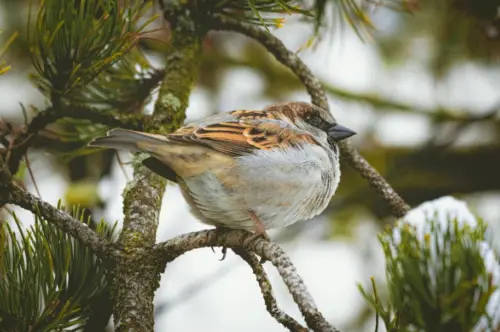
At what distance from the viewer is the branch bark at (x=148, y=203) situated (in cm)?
210

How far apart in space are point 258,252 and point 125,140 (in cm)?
56

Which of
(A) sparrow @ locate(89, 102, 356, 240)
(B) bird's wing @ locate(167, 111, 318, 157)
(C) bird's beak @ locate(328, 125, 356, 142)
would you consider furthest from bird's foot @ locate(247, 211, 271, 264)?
(C) bird's beak @ locate(328, 125, 356, 142)

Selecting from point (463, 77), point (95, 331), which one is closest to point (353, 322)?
point (463, 77)

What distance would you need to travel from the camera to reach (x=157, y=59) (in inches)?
187

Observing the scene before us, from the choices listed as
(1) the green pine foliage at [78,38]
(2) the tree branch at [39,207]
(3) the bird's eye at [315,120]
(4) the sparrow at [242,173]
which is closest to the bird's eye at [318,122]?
(3) the bird's eye at [315,120]

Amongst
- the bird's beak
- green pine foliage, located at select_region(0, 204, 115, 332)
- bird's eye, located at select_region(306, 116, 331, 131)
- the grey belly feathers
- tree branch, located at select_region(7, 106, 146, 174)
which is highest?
bird's eye, located at select_region(306, 116, 331, 131)

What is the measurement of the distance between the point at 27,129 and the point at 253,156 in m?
0.80

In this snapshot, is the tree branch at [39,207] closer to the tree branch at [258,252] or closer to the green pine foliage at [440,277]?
the tree branch at [258,252]

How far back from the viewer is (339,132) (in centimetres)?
317

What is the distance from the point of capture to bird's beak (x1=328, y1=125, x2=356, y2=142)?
3111mm

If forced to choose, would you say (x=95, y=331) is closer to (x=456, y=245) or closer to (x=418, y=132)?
(x=456, y=245)

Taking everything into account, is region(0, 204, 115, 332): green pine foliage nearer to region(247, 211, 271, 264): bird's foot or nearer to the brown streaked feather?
region(247, 211, 271, 264): bird's foot

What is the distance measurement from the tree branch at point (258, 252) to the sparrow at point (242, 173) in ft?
0.54

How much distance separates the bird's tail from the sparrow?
0.18 ft
